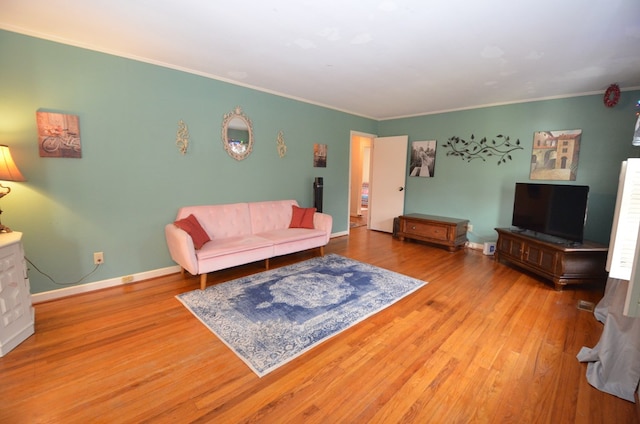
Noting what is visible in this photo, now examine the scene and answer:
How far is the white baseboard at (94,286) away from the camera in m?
2.70

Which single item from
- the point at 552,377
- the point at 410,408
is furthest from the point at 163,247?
the point at 552,377

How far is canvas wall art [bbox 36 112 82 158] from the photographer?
2600mm

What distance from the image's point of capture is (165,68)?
3.23 metres

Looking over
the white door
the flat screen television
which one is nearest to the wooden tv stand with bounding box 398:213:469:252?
the white door

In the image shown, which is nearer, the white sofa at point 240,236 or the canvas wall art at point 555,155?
the white sofa at point 240,236

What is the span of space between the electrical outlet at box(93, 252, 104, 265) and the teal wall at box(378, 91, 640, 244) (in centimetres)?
513

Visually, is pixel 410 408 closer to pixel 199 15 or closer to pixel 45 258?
pixel 199 15

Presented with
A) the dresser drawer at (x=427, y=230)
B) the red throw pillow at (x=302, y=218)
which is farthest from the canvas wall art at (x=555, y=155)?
the red throw pillow at (x=302, y=218)

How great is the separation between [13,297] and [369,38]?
3.46 metres

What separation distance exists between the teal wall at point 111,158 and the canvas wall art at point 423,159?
3065 mm

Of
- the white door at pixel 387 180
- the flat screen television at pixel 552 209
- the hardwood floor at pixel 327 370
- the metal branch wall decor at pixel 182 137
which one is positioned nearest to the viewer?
the hardwood floor at pixel 327 370

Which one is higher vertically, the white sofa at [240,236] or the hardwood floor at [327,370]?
the white sofa at [240,236]

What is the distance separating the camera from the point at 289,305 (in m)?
2.72

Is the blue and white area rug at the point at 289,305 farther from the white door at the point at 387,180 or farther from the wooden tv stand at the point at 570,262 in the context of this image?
the white door at the point at 387,180
